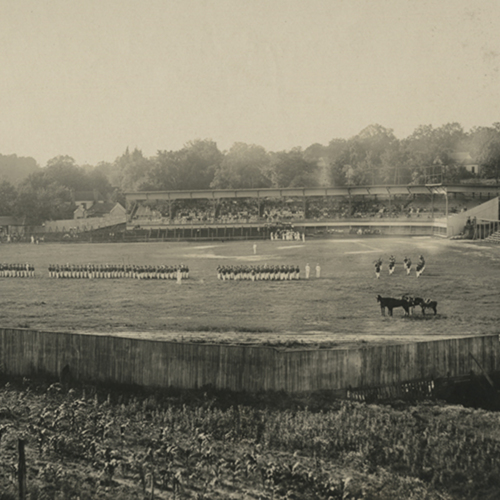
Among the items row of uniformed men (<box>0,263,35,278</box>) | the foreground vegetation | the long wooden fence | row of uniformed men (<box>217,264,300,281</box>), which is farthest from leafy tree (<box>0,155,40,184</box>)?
the foreground vegetation

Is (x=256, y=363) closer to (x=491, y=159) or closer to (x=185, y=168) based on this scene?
(x=491, y=159)

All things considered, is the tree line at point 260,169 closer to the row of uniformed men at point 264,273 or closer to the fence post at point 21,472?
the row of uniformed men at point 264,273

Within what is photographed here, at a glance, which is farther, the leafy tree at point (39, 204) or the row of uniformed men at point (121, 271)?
the leafy tree at point (39, 204)

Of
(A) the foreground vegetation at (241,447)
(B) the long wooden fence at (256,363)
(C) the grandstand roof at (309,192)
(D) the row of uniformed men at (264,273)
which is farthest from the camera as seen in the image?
(C) the grandstand roof at (309,192)

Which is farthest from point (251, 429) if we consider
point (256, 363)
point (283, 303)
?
point (283, 303)

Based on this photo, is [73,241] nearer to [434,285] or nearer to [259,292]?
[259,292]

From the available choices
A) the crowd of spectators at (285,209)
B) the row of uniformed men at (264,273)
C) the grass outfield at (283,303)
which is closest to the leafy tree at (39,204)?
the crowd of spectators at (285,209)

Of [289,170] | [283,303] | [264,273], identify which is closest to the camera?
[283,303]
